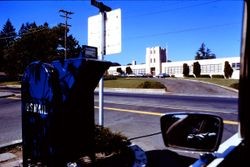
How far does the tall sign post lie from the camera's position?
245 inches

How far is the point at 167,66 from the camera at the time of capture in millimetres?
90750

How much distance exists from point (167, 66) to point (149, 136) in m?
84.3

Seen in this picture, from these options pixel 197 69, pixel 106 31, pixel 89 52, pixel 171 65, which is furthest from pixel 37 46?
pixel 89 52

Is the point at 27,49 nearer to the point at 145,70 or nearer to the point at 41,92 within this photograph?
the point at 145,70

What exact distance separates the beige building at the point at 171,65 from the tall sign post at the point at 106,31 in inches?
2480

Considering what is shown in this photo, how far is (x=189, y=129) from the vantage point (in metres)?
1.99

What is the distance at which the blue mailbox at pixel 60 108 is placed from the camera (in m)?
4.33

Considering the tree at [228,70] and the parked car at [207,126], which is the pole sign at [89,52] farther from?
the tree at [228,70]

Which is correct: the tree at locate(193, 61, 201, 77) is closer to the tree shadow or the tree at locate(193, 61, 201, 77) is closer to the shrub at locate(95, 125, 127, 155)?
the tree shadow

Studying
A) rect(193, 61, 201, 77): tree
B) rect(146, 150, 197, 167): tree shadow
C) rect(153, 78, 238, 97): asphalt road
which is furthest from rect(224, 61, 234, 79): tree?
rect(146, 150, 197, 167): tree shadow

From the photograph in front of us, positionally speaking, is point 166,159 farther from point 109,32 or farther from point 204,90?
point 204,90

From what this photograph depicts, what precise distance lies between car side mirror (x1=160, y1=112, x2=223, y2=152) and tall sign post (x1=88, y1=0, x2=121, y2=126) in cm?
419

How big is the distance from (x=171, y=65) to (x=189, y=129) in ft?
286

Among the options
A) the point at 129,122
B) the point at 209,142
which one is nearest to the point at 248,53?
the point at 209,142
